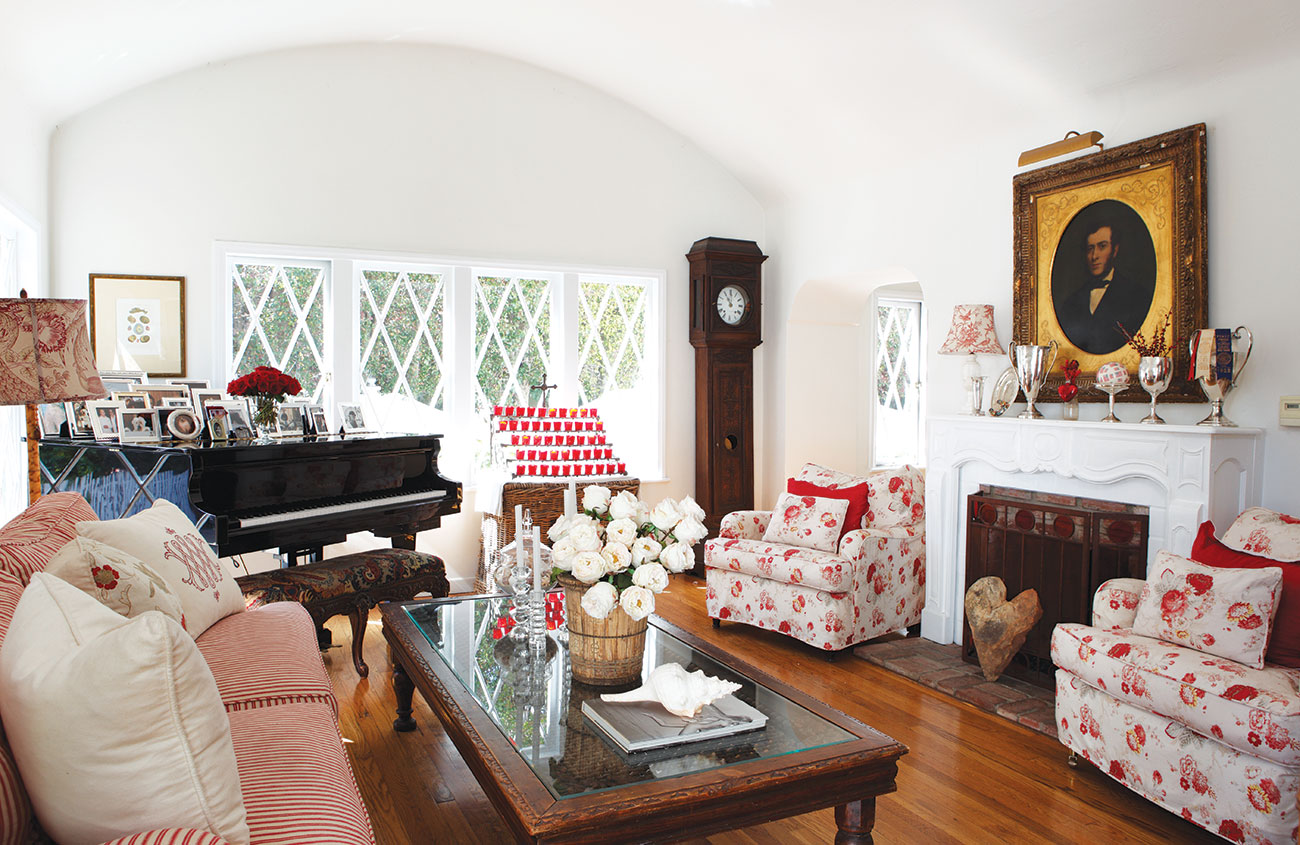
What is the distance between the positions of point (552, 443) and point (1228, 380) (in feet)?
11.9

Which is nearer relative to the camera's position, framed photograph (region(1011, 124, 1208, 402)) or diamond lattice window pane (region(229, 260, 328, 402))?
framed photograph (region(1011, 124, 1208, 402))

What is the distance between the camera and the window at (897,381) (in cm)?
736

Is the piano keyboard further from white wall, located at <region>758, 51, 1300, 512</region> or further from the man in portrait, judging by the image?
the man in portrait

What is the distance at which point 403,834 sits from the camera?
2.45 m

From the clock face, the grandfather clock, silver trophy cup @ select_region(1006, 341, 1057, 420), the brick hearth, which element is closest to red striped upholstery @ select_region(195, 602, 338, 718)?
the brick hearth

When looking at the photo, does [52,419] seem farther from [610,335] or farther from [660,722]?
[610,335]

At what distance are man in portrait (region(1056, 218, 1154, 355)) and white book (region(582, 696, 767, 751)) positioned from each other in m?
2.74

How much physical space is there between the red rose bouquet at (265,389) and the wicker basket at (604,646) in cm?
234

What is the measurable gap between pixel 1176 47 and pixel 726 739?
329 centimetres

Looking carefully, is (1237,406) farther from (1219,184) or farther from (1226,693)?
(1226,693)

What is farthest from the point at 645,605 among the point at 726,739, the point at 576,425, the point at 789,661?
the point at 576,425

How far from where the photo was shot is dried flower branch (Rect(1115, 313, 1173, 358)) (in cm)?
354

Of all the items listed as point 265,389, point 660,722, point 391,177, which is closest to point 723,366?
point 391,177

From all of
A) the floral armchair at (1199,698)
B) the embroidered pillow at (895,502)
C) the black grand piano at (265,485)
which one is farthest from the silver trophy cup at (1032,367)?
the black grand piano at (265,485)
